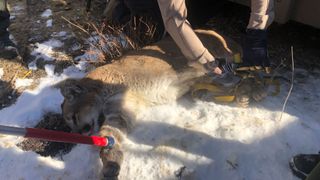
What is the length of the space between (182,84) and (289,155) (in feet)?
4.37

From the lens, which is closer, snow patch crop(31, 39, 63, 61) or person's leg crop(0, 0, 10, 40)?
person's leg crop(0, 0, 10, 40)

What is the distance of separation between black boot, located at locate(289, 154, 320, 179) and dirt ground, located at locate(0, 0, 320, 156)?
1.49 m

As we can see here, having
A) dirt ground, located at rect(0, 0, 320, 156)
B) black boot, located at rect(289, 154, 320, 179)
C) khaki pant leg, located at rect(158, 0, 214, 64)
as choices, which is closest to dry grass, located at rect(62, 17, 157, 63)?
dirt ground, located at rect(0, 0, 320, 156)

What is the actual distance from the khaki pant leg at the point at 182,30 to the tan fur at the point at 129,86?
262mm

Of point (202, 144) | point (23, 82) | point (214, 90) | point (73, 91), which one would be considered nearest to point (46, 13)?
point (23, 82)

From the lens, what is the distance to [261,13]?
3812 millimetres

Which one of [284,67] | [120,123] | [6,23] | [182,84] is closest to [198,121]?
[182,84]

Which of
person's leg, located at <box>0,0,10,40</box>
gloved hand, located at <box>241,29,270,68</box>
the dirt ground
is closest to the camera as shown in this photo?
gloved hand, located at <box>241,29,270,68</box>

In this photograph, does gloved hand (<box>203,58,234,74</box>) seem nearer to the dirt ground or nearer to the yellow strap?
the yellow strap

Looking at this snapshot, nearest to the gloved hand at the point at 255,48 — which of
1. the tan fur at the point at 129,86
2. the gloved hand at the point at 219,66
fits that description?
the gloved hand at the point at 219,66

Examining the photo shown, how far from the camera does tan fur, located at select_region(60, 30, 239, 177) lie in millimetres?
3986

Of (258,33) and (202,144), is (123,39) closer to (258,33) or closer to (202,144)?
(258,33)

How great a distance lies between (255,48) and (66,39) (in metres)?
2.83

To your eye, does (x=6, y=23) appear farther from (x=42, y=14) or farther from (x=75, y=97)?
(x=75, y=97)
